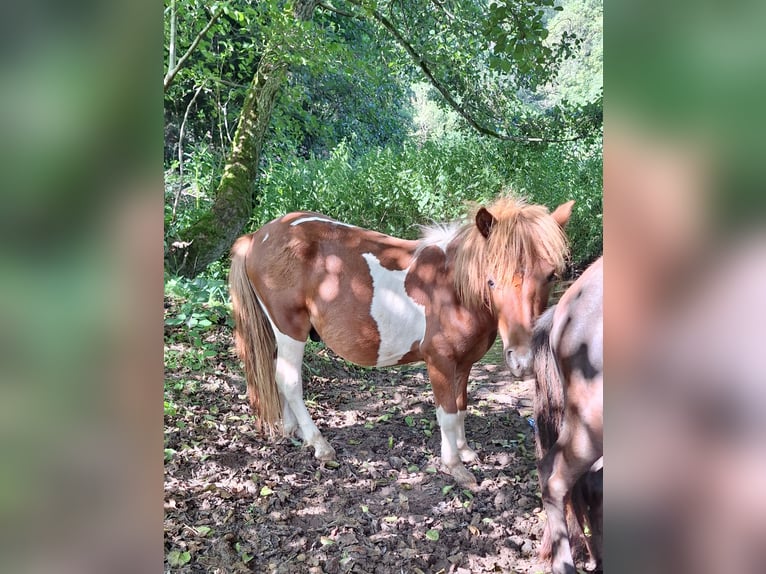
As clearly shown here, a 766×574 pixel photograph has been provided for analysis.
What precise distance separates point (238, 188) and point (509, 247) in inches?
84.0

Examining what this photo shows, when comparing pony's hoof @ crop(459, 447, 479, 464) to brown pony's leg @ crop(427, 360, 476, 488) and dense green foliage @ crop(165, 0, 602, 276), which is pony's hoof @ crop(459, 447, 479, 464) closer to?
brown pony's leg @ crop(427, 360, 476, 488)

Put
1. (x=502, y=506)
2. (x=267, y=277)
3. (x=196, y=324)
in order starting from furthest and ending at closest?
1. (x=196, y=324)
2. (x=267, y=277)
3. (x=502, y=506)

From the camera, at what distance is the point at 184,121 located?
3648 mm

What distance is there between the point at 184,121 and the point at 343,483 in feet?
8.91

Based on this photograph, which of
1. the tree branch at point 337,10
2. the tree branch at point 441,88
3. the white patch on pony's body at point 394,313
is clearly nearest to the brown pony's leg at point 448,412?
the white patch on pony's body at point 394,313

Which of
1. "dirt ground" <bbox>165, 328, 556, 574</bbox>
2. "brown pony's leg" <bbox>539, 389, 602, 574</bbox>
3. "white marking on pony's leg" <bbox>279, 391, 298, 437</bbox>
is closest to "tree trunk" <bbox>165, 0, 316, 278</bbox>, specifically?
"dirt ground" <bbox>165, 328, 556, 574</bbox>

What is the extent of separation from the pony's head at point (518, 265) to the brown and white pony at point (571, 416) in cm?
9

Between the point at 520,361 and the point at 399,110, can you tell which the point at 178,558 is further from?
the point at 399,110

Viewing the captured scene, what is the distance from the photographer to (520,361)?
1763 mm

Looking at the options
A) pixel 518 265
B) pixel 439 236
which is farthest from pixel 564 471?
pixel 439 236

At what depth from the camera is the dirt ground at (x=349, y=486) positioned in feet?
6.03
